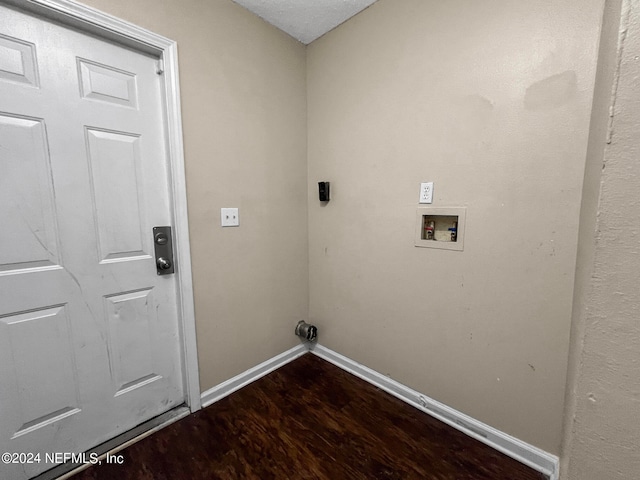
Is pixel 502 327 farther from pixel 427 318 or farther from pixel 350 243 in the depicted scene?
pixel 350 243

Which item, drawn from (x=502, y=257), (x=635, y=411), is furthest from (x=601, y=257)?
(x=502, y=257)

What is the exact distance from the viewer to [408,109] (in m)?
1.39

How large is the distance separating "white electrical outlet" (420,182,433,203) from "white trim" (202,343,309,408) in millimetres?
1459

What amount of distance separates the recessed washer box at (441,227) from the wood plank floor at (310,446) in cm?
99

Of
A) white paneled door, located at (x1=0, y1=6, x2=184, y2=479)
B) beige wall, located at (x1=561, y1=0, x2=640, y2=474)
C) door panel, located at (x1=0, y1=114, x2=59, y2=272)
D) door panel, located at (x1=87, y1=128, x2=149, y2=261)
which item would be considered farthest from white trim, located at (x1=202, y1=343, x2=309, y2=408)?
beige wall, located at (x1=561, y1=0, x2=640, y2=474)

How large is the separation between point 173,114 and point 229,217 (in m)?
0.59

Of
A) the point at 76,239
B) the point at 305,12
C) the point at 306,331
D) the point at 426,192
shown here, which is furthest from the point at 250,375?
the point at 305,12

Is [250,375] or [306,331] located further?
[306,331]

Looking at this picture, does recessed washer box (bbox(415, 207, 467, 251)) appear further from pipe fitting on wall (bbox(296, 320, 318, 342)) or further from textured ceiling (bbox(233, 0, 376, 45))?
textured ceiling (bbox(233, 0, 376, 45))

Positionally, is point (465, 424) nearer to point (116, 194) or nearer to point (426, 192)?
point (426, 192)

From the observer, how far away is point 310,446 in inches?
49.1

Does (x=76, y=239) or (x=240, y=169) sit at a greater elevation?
(x=240, y=169)

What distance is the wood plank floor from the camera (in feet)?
3.68

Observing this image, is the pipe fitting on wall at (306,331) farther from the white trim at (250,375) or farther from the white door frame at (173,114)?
the white door frame at (173,114)
